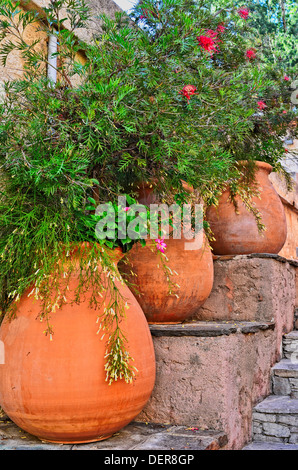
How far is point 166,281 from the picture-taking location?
7.95ft

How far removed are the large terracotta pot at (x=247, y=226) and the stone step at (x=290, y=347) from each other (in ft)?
2.05

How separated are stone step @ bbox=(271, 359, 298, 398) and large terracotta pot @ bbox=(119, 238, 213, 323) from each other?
79 cm

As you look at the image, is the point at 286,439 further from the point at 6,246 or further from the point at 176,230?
the point at 6,246

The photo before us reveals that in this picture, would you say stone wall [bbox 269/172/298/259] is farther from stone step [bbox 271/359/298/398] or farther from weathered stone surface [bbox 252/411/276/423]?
weathered stone surface [bbox 252/411/276/423]

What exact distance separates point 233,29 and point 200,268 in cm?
184

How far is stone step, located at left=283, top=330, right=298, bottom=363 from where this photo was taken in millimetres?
3111

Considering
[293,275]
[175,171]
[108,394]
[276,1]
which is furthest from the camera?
[276,1]

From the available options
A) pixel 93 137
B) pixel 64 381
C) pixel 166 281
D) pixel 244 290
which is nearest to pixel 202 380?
pixel 166 281

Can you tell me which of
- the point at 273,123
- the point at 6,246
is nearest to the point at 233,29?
the point at 273,123

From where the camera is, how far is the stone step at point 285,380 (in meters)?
2.78

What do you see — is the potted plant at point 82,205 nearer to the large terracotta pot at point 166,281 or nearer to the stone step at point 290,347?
the large terracotta pot at point 166,281

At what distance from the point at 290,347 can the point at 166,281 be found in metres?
1.27

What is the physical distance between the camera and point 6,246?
1.75m

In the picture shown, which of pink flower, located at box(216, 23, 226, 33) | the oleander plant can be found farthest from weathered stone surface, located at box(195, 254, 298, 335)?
pink flower, located at box(216, 23, 226, 33)
